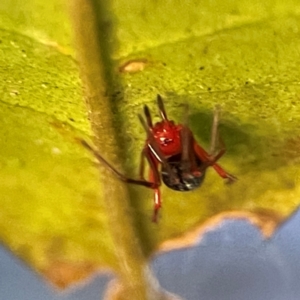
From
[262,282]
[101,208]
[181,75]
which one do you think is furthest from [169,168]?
[262,282]

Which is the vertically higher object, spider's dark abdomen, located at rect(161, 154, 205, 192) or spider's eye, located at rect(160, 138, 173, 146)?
spider's eye, located at rect(160, 138, 173, 146)

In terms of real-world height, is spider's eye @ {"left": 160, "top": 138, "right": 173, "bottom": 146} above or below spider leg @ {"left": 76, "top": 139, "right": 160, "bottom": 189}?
above

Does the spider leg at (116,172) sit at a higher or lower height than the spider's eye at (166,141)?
lower

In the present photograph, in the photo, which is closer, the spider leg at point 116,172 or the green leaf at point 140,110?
the green leaf at point 140,110

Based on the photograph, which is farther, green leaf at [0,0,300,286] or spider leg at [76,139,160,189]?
spider leg at [76,139,160,189]
